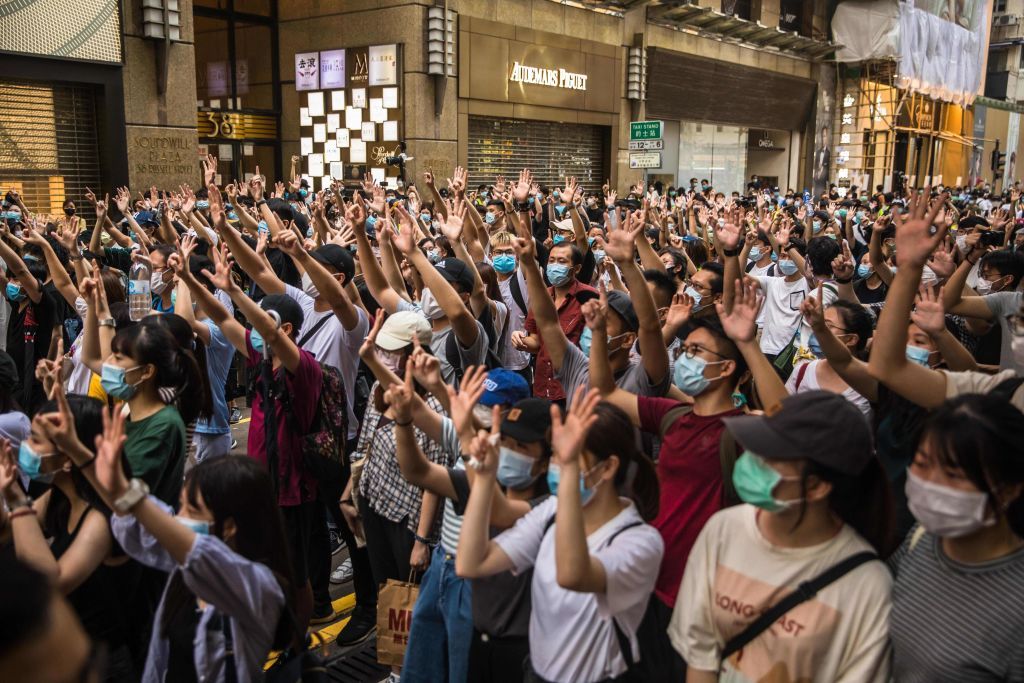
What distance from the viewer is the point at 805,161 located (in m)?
34.3

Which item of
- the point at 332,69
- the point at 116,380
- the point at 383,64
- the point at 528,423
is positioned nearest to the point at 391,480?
the point at 528,423

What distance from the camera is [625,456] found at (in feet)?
8.75

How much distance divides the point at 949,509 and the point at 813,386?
1992mm

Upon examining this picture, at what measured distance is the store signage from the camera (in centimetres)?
2008

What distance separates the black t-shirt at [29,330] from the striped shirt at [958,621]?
6.91 meters

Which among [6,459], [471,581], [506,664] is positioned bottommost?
[506,664]

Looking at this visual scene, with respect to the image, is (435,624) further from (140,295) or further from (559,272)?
(140,295)

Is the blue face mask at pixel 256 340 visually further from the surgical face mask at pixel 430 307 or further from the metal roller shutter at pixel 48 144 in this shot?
the metal roller shutter at pixel 48 144

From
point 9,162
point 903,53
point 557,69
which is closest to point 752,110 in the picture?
point 903,53

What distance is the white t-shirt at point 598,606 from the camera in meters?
2.46

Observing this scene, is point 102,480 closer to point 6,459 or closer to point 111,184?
point 6,459

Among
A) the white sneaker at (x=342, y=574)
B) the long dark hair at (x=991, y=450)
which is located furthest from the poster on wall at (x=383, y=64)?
the long dark hair at (x=991, y=450)

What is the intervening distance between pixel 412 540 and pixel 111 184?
13357 mm

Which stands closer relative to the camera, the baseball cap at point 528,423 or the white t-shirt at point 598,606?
the white t-shirt at point 598,606
